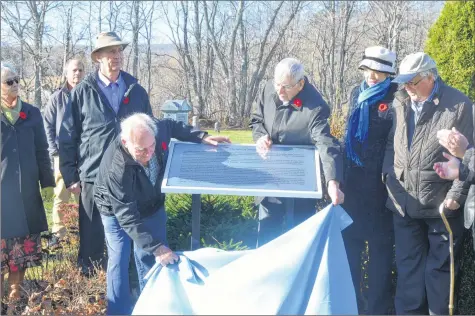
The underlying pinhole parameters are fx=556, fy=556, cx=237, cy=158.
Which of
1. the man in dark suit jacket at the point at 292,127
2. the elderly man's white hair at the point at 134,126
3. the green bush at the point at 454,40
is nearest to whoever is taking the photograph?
the elderly man's white hair at the point at 134,126

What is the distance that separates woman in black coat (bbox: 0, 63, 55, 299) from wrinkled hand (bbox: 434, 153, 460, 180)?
3.32m

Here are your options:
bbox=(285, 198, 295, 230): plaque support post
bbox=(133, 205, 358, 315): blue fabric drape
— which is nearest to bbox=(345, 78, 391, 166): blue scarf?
bbox=(285, 198, 295, 230): plaque support post

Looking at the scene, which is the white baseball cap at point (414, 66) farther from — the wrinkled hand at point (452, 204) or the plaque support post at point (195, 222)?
the plaque support post at point (195, 222)

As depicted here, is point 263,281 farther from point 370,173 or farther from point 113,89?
point 113,89

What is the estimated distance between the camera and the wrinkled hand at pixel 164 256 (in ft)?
12.2

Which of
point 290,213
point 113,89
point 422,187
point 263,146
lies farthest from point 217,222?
point 422,187

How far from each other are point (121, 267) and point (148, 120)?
1.13m

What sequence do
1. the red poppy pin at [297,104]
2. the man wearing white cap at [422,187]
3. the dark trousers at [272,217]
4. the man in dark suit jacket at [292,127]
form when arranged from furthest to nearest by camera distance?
the dark trousers at [272,217], the red poppy pin at [297,104], the man in dark suit jacket at [292,127], the man wearing white cap at [422,187]

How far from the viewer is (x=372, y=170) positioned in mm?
4480

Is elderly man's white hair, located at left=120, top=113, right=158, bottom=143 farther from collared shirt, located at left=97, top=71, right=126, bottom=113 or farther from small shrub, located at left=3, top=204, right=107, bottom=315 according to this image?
small shrub, located at left=3, top=204, right=107, bottom=315

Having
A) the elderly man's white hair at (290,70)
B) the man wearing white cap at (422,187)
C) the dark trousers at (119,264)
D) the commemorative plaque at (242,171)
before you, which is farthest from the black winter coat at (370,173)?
the dark trousers at (119,264)

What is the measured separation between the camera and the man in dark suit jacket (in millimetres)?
4297

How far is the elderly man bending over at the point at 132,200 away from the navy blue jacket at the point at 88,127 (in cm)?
54

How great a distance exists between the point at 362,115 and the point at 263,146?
0.83 meters
